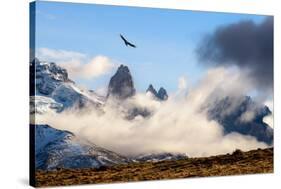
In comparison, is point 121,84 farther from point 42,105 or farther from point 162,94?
point 42,105

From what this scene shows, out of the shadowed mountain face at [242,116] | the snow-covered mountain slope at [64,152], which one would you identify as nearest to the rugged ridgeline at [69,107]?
the snow-covered mountain slope at [64,152]

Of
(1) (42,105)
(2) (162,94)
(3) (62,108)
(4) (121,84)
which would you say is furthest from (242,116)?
(1) (42,105)

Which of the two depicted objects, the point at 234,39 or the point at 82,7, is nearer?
the point at 82,7

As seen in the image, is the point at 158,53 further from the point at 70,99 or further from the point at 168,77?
the point at 70,99

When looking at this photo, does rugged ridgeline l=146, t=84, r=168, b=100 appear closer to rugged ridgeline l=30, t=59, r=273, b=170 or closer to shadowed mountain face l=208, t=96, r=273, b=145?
rugged ridgeline l=30, t=59, r=273, b=170

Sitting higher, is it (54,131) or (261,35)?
(261,35)

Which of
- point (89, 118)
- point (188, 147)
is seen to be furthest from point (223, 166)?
point (89, 118)
